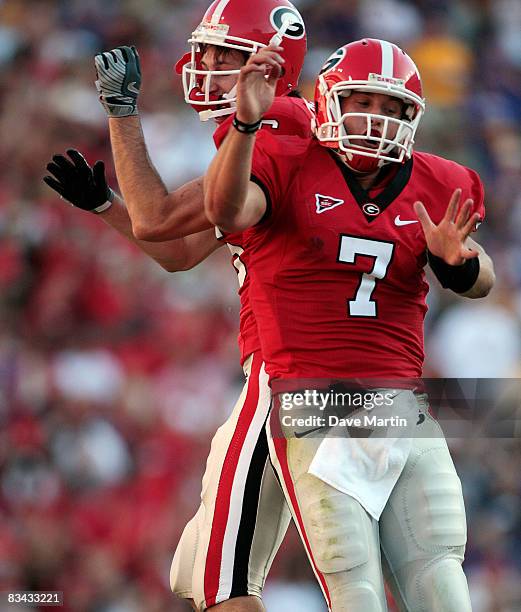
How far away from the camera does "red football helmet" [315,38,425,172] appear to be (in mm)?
3158

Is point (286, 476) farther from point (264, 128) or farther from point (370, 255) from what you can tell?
point (264, 128)

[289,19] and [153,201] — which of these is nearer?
[153,201]

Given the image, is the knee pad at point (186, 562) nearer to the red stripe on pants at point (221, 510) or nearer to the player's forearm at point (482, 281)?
the red stripe on pants at point (221, 510)

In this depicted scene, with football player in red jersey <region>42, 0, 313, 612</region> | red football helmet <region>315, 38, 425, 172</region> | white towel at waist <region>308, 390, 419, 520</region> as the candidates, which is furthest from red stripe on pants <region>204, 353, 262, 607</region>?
red football helmet <region>315, 38, 425, 172</region>

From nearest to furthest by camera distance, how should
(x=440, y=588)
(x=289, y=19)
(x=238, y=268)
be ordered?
1. (x=440, y=588)
2. (x=238, y=268)
3. (x=289, y=19)

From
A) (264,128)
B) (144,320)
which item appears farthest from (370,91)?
(144,320)

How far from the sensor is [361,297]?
320 cm

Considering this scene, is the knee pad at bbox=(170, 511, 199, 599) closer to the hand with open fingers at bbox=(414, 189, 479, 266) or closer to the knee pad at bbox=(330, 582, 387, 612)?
the knee pad at bbox=(330, 582, 387, 612)

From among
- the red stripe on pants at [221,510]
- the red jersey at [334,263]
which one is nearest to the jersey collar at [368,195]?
the red jersey at [334,263]

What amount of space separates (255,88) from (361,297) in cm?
64

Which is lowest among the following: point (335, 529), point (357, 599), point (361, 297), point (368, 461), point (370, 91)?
point (357, 599)

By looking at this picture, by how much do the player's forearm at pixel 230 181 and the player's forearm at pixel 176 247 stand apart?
0.85 meters

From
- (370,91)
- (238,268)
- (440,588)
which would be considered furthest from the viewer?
(238,268)

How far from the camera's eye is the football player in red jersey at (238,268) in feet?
11.0
